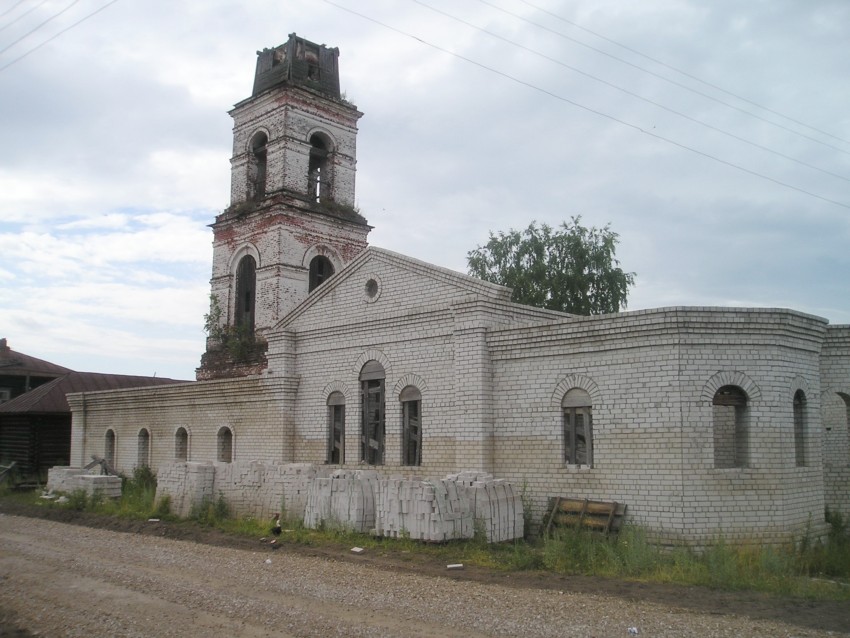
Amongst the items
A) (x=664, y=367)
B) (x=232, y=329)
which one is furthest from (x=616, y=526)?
(x=232, y=329)

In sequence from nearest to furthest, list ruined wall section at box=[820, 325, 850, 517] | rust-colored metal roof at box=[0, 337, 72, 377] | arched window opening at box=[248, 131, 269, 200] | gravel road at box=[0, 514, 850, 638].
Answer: gravel road at box=[0, 514, 850, 638], ruined wall section at box=[820, 325, 850, 517], arched window opening at box=[248, 131, 269, 200], rust-colored metal roof at box=[0, 337, 72, 377]

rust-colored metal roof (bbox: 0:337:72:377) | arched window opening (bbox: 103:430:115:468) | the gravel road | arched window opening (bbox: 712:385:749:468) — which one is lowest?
the gravel road

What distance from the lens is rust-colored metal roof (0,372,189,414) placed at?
86.7 ft

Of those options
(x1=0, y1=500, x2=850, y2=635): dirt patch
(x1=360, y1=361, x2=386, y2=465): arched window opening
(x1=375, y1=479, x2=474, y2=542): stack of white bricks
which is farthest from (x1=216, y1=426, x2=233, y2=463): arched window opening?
(x1=375, y1=479, x2=474, y2=542): stack of white bricks

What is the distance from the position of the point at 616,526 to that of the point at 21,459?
22724 millimetres

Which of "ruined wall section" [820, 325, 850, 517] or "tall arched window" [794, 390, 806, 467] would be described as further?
"ruined wall section" [820, 325, 850, 517]

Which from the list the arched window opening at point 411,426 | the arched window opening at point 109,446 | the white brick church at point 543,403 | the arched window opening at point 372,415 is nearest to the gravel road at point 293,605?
the white brick church at point 543,403

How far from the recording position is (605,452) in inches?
484

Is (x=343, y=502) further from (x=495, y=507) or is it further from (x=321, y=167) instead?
(x=321, y=167)

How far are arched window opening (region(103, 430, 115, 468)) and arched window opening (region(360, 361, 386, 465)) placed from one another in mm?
11692

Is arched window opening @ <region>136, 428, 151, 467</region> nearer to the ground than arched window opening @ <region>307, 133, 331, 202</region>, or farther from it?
nearer to the ground

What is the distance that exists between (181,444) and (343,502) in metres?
10.1

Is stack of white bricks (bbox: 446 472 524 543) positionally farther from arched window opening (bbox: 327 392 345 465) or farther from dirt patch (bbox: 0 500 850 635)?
arched window opening (bbox: 327 392 345 465)

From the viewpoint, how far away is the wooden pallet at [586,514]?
11.8 m
